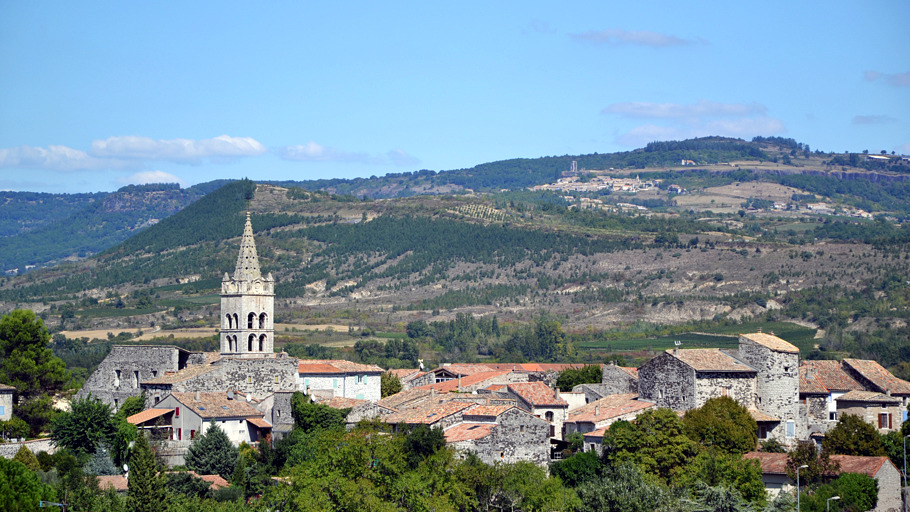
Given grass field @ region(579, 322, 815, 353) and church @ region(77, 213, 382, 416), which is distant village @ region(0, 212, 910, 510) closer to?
church @ region(77, 213, 382, 416)

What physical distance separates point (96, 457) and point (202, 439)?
4.85 meters

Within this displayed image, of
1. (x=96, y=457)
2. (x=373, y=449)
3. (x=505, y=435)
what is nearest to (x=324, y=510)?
(x=373, y=449)

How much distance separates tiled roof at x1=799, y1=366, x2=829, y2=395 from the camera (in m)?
72.6

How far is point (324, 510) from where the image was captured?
53.8 metres

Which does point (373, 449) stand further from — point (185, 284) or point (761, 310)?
point (185, 284)

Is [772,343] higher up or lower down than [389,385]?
higher up

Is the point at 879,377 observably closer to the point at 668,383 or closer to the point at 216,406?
the point at 668,383

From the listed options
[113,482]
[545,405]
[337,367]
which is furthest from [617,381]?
[113,482]

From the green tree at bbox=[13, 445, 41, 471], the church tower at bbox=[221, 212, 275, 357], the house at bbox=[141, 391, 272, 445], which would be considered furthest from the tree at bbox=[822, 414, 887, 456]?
the green tree at bbox=[13, 445, 41, 471]

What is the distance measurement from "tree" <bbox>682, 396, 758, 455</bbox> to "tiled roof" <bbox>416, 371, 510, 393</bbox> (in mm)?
17002

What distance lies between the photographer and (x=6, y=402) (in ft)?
232

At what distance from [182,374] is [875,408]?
3654 cm

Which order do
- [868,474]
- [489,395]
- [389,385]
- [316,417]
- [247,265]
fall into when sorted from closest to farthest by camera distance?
[868,474] → [316,417] → [489,395] → [247,265] → [389,385]

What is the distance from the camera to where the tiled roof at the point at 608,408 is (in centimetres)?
6725
